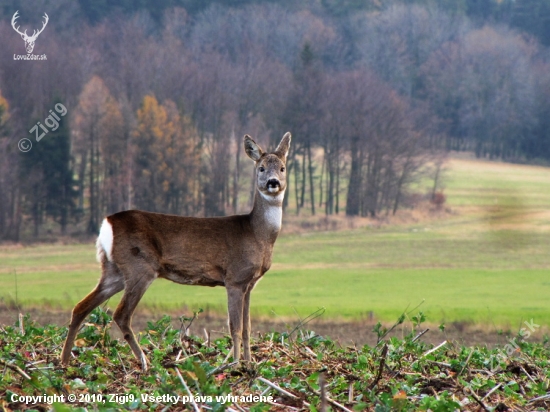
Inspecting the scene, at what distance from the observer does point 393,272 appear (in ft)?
168

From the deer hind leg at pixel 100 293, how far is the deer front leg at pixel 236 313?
3.56 ft

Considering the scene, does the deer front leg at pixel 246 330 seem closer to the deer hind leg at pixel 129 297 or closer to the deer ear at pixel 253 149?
the deer hind leg at pixel 129 297

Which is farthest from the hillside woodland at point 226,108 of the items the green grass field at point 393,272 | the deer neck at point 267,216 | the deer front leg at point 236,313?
the deer front leg at point 236,313

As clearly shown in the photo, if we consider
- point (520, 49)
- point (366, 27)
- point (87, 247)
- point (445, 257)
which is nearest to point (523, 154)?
point (520, 49)

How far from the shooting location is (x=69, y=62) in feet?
300

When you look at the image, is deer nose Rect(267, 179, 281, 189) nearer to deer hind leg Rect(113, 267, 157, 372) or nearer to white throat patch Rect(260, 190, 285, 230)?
white throat patch Rect(260, 190, 285, 230)

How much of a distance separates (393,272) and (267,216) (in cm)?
4167

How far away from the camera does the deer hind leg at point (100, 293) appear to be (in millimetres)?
9391

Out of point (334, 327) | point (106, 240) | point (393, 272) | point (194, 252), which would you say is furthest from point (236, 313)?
point (393, 272)

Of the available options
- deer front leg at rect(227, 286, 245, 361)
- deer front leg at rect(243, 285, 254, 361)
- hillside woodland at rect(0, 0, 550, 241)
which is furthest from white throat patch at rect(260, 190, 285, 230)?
hillside woodland at rect(0, 0, 550, 241)

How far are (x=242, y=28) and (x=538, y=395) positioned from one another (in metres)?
124

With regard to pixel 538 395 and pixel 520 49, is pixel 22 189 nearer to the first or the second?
pixel 538 395

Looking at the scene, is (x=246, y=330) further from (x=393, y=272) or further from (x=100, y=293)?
(x=393, y=272)

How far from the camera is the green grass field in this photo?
37.1m
